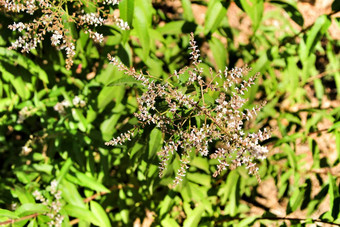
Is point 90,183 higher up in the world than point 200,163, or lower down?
lower down

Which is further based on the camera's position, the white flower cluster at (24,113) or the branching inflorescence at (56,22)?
the white flower cluster at (24,113)

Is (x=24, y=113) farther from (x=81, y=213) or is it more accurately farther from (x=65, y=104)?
(x=81, y=213)

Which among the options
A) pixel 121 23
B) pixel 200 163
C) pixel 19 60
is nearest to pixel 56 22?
pixel 121 23

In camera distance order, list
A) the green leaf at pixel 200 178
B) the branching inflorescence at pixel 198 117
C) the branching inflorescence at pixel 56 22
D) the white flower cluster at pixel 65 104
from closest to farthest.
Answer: the branching inflorescence at pixel 198 117, the branching inflorescence at pixel 56 22, the white flower cluster at pixel 65 104, the green leaf at pixel 200 178

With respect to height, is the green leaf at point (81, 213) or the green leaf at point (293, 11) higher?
the green leaf at point (293, 11)

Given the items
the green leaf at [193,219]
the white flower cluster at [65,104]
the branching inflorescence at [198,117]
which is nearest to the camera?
the branching inflorescence at [198,117]

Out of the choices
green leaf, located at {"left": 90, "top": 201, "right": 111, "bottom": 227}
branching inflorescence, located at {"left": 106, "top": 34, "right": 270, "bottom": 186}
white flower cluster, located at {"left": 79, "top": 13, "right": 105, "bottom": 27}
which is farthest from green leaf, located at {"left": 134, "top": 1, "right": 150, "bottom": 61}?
green leaf, located at {"left": 90, "top": 201, "right": 111, "bottom": 227}

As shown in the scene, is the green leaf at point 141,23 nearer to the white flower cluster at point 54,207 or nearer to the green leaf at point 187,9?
the green leaf at point 187,9

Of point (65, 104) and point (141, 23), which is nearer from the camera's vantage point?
point (141, 23)

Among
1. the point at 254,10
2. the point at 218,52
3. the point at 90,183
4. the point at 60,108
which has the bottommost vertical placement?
the point at 90,183

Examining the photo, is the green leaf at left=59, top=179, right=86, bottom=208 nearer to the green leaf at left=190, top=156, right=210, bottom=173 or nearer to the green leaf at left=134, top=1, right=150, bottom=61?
the green leaf at left=190, top=156, right=210, bottom=173

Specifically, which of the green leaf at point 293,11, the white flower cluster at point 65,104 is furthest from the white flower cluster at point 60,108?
the green leaf at point 293,11

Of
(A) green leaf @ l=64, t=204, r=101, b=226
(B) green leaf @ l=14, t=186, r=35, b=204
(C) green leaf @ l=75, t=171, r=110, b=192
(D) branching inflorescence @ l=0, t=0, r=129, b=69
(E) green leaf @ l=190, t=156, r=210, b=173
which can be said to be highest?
(D) branching inflorescence @ l=0, t=0, r=129, b=69
